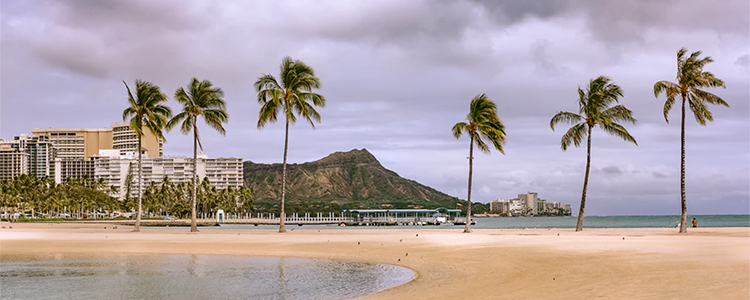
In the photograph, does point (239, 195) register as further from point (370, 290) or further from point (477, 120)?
point (370, 290)

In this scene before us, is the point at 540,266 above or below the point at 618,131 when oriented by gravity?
below

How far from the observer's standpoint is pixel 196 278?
20891 mm

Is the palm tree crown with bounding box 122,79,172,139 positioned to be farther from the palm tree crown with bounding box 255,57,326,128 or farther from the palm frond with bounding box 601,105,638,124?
the palm frond with bounding box 601,105,638,124

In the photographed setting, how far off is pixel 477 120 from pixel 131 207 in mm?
167617

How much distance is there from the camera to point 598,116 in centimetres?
4375

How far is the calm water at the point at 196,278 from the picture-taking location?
1761 cm

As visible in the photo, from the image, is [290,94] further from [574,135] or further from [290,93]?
[574,135]

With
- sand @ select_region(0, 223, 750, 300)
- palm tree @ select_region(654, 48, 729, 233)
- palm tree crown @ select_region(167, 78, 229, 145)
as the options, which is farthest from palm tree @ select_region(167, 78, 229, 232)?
palm tree @ select_region(654, 48, 729, 233)

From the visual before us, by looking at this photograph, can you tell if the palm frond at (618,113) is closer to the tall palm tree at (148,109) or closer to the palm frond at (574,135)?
the palm frond at (574,135)

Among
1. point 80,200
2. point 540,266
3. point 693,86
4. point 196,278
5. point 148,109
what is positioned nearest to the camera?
point 540,266

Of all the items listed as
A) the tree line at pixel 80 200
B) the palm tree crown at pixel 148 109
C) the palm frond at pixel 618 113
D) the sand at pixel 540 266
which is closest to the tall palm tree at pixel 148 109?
Result: the palm tree crown at pixel 148 109

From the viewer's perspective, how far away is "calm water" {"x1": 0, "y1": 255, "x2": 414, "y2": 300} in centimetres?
1761

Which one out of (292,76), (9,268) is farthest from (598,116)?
(9,268)

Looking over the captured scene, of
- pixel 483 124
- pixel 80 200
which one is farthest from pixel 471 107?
pixel 80 200
